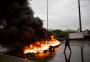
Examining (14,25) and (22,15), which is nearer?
(14,25)

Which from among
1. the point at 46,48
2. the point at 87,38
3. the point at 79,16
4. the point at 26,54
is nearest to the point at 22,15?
the point at 46,48

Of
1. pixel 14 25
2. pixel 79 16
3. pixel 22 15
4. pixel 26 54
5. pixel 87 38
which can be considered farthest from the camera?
pixel 79 16

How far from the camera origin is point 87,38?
37250mm

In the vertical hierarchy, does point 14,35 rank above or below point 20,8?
below

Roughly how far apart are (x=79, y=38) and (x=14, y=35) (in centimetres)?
1986

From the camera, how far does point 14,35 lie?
68.6 feet

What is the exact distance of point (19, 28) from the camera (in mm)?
22438

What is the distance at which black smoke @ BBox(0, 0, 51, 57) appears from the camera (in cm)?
2025

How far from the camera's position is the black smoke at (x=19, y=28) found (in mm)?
20250

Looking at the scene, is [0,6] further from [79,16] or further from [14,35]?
[79,16]

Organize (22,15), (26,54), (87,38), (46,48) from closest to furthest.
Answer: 1. (26,54)
2. (46,48)
3. (22,15)
4. (87,38)

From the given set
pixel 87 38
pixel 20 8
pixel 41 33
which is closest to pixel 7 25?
pixel 20 8

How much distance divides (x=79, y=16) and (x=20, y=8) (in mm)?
22292

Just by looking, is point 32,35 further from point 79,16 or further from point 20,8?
point 79,16
